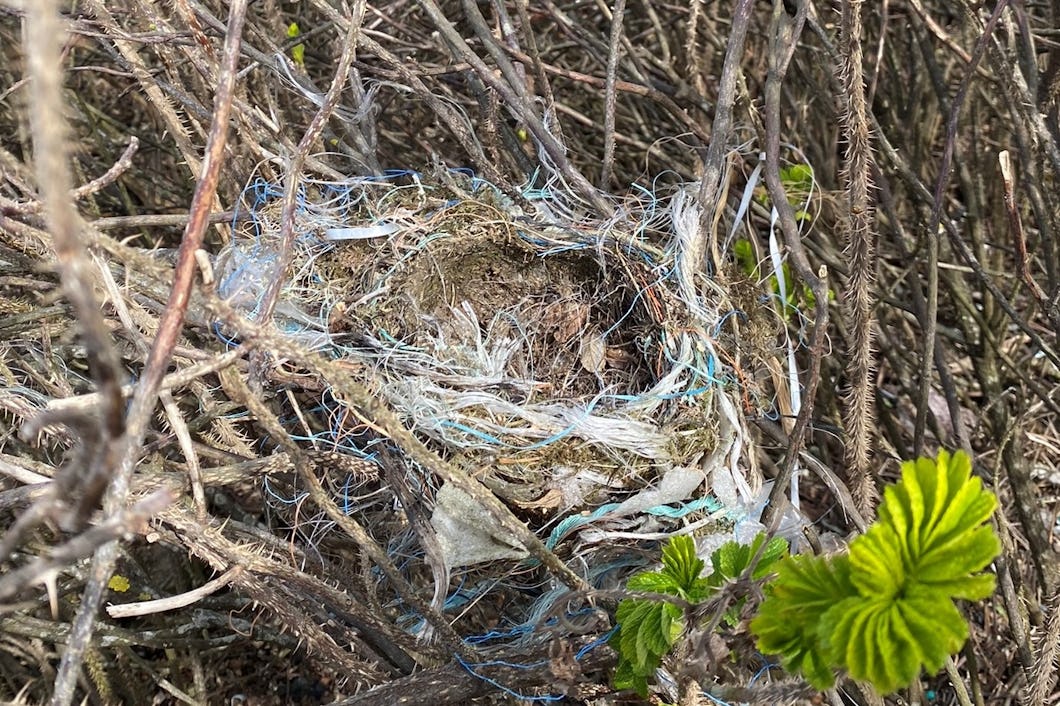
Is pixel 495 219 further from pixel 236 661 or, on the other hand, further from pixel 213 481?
pixel 236 661

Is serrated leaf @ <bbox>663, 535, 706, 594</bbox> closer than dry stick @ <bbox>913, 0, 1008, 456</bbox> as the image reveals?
Yes

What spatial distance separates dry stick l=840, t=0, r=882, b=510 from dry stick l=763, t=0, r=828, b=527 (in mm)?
60

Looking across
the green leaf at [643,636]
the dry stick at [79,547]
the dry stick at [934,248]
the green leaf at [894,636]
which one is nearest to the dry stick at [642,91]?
the dry stick at [934,248]

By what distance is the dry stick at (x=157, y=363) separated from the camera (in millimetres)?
747

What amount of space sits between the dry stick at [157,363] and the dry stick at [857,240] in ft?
2.45

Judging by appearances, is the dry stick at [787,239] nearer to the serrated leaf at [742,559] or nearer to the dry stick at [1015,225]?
the serrated leaf at [742,559]

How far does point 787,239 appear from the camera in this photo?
4.09 feet

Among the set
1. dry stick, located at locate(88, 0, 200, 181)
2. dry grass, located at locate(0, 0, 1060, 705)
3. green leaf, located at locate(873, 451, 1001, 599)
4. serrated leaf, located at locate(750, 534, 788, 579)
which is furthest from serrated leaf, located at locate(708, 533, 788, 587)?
dry stick, located at locate(88, 0, 200, 181)

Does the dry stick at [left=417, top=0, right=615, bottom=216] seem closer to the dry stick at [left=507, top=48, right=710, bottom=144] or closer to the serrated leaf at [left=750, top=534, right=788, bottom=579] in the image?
the dry stick at [left=507, top=48, right=710, bottom=144]

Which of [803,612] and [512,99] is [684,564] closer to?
[803,612]

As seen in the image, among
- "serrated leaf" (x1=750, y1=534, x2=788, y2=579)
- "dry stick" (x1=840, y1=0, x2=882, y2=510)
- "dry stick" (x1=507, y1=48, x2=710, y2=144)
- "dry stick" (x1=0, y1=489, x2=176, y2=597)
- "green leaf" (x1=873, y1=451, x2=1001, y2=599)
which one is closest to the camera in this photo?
"dry stick" (x1=0, y1=489, x2=176, y2=597)

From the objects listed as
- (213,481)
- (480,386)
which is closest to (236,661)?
(213,481)

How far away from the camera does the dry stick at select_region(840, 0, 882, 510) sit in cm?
111

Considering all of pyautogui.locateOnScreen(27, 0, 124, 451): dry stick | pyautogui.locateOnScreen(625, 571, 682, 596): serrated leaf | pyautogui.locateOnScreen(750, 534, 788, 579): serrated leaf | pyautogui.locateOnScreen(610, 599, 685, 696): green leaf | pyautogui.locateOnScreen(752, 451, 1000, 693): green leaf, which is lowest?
pyautogui.locateOnScreen(610, 599, 685, 696): green leaf
